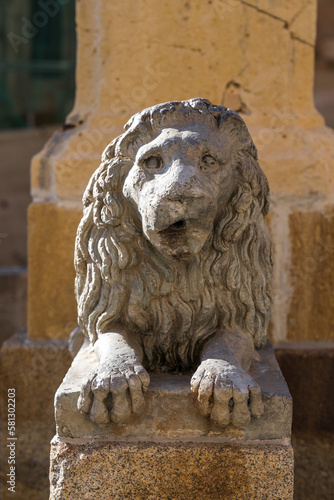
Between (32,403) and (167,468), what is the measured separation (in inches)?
48.2

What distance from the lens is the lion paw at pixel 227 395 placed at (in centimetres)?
169

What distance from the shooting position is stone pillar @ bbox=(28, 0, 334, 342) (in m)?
2.73

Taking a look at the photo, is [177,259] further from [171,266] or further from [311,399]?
[311,399]

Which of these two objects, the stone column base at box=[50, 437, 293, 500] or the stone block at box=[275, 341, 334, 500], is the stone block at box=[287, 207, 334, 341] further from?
the stone column base at box=[50, 437, 293, 500]

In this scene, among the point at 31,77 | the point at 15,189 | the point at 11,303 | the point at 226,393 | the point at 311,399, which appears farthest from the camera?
the point at 31,77

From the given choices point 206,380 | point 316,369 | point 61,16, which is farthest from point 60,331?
point 61,16

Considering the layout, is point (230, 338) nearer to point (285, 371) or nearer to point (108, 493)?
point (108, 493)

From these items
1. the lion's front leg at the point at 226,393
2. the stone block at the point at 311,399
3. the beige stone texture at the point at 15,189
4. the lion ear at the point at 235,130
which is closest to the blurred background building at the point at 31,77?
the beige stone texture at the point at 15,189

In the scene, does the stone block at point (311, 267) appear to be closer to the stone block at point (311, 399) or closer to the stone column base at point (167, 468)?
the stone block at point (311, 399)

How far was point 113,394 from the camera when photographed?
1.70 meters

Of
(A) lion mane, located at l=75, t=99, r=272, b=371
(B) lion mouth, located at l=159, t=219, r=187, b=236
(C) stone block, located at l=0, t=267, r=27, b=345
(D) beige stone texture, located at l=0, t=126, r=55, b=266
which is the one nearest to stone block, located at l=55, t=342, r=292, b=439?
(A) lion mane, located at l=75, t=99, r=272, b=371

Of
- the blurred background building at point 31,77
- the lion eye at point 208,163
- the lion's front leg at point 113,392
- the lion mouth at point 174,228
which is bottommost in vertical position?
the lion's front leg at point 113,392

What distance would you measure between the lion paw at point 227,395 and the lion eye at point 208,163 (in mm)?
523

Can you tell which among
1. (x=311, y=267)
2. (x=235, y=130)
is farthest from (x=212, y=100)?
(x=235, y=130)
